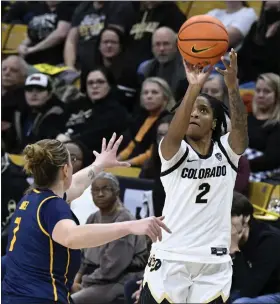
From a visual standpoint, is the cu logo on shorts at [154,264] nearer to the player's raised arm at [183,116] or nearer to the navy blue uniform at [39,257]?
the navy blue uniform at [39,257]

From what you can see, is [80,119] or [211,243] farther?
[80,119]

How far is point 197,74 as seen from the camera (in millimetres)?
4668

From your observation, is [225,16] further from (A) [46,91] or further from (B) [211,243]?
(B) [211,243]

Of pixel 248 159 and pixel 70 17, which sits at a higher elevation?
pixel 70 17

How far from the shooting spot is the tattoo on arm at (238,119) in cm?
471

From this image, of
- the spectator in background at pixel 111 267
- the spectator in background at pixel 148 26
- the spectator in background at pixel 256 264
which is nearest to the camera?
the spectator in background at pixel 256 264

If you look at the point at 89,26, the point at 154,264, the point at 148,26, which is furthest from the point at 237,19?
the point at 154,264

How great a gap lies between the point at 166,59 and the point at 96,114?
1.02 meters

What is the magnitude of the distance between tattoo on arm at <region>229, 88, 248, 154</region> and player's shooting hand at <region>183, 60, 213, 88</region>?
19 centimetres

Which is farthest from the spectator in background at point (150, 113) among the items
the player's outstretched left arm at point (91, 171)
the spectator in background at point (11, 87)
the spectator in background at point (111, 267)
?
the player's outstretched left arm at point (91, 171)

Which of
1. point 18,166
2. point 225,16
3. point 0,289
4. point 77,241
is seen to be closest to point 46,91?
point 18,166

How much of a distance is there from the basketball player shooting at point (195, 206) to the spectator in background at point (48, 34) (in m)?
7.16

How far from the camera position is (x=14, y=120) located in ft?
35.1

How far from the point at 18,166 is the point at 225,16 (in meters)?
2.94
